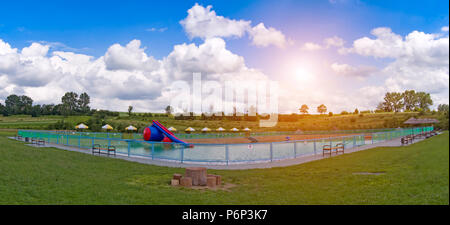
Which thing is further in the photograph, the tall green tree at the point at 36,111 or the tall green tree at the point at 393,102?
the tall green tree at the point at 393,102

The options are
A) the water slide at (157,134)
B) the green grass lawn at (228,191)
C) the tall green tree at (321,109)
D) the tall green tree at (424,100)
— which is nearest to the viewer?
the green grass lawn at (228,191)

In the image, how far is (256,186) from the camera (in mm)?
→ 8523

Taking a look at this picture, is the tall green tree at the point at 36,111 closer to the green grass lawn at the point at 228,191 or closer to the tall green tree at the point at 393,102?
the green grass lawn at the point at 228,191

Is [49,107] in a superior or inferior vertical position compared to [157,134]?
superior

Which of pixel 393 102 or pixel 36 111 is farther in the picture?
pixel 393 102

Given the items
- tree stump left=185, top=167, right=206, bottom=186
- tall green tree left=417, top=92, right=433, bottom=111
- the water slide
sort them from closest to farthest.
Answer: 1. tree stump left=185, top=167, right=206, bottom=186
2. the water slide
3. tall green tree left=417, top=92, right=433, bottom=111

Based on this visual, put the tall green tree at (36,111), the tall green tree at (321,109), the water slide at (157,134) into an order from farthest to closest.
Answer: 1. the tall green tree at (321,109)
2. the tall green tree at (36,111)
3. the water slide at (157,134)

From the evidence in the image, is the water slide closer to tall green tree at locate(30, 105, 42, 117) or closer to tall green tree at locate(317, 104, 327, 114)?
tall green tree at locate(30, 105, 42, 117)

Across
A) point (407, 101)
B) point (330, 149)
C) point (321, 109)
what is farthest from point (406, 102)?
point (330, 149)

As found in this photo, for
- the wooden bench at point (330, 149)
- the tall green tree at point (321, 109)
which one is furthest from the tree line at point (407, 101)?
the wooden bench at point (330, 149)

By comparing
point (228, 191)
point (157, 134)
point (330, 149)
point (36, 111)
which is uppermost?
point (36, 111)

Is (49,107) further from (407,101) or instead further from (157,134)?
(407,101)

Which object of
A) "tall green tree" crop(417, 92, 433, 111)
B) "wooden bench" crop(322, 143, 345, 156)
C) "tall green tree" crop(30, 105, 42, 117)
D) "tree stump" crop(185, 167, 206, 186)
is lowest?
"wooden bench" crop(322, 143, 345, 156)

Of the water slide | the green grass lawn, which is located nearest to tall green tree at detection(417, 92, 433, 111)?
the water slide
